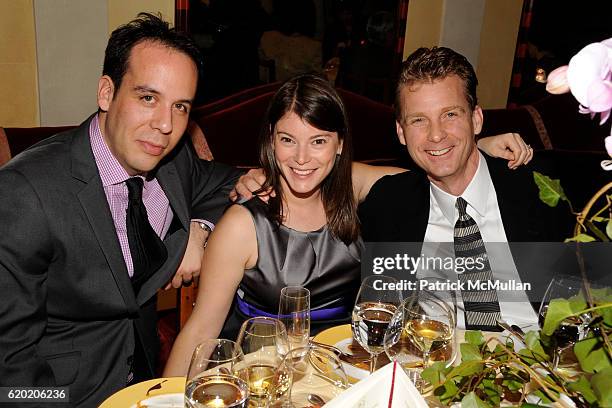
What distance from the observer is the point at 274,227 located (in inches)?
84.8

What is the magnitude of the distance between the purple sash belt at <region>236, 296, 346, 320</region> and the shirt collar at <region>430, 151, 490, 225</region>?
0.55 m

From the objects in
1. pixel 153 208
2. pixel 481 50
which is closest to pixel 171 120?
pixel 153 208

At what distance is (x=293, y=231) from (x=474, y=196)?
2.31 ft

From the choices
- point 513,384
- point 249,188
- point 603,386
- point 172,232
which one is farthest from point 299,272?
point 603,386

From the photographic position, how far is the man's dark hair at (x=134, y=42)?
73.8 inches

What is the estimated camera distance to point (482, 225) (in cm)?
227

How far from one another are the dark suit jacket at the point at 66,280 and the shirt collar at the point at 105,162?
3 centimetres

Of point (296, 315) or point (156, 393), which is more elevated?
point (296, 315)

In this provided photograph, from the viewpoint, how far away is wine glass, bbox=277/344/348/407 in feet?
3.85

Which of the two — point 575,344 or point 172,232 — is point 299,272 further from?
point 575,344

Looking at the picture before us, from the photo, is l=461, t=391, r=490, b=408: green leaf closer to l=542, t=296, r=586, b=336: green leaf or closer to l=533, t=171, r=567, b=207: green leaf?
l=542, t=296, r=586, b=336: green leaf

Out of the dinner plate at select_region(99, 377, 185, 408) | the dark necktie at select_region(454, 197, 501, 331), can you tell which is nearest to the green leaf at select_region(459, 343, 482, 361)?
the dinner plate at select_region(99, 377, 185, 408)

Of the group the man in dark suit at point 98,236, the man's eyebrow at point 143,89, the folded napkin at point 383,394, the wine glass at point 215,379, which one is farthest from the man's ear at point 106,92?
the folded napkin at point 383,394

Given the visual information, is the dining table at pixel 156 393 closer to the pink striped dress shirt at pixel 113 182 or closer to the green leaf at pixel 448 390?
the green leaf at pixel 448 390
